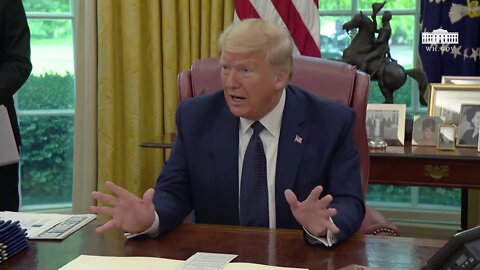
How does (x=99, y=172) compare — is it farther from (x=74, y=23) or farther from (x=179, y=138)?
(x=179, y=138)

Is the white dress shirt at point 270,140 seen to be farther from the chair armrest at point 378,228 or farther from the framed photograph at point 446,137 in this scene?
the framed photograph at point 446,137

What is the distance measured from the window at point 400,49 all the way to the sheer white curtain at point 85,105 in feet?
4.33

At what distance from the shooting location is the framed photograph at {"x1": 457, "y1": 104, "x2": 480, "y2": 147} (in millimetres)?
2797

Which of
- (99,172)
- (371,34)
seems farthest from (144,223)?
(99,172)

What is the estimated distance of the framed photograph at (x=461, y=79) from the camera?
3.07 m

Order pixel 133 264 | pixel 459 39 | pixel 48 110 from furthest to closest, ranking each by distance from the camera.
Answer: pixel 48 110
pixel 459 39
pixel 133 264

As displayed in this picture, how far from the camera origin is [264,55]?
178 centimetres

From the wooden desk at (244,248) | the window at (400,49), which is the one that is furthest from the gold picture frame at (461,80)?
the wooden desk at (244,248)

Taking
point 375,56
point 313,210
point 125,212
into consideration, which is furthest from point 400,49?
point 125,212

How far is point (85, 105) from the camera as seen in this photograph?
3.63 m

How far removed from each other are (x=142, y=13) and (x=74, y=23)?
0.46 m

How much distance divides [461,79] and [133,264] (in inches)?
90.0

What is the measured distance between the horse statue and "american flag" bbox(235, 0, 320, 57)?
0.38 meters

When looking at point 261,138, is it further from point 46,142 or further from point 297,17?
Result: point 46,142
